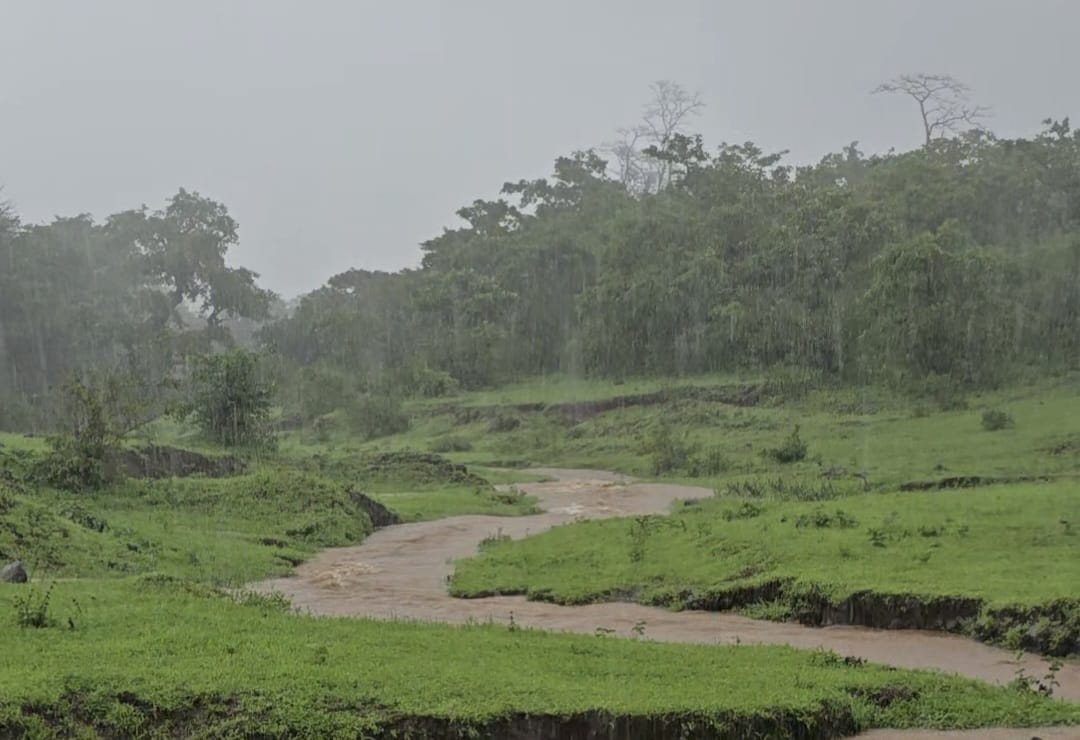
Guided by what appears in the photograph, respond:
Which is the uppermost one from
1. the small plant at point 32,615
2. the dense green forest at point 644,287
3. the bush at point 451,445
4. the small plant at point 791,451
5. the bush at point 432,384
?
the dense green forest at point 644,287

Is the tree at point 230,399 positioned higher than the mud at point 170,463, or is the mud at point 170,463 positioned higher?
the tree at point 230,399

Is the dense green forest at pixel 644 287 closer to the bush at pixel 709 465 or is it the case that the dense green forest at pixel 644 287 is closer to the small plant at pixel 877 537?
the bush at pixel 709 465

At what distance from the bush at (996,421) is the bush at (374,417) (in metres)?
28.7

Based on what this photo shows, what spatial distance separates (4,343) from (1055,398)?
160 feet

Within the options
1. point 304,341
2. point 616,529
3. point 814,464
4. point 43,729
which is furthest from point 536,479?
point 304,341

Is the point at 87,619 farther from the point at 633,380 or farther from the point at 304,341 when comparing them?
the point at 304,341

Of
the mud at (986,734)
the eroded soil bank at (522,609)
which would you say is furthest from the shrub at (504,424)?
the mud at (986,734)

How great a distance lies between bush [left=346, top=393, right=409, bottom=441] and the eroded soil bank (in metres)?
25.6

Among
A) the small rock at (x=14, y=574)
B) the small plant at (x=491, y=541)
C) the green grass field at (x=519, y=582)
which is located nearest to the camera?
the green grass field at (x=519, y=582)

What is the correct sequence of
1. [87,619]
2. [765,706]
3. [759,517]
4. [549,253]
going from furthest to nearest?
1. [549,253]
2. [759,517]
3. [87,619]
4. [765,706]

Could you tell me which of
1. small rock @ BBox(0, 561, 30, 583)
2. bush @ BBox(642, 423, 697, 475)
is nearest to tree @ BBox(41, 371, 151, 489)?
small rock @ BBox(0, 561, 30, 583)

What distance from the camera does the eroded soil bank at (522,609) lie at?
13.1 metres

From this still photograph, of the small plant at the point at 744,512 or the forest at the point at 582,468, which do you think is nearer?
the forest at the point at 582,468

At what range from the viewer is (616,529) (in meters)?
21.7
